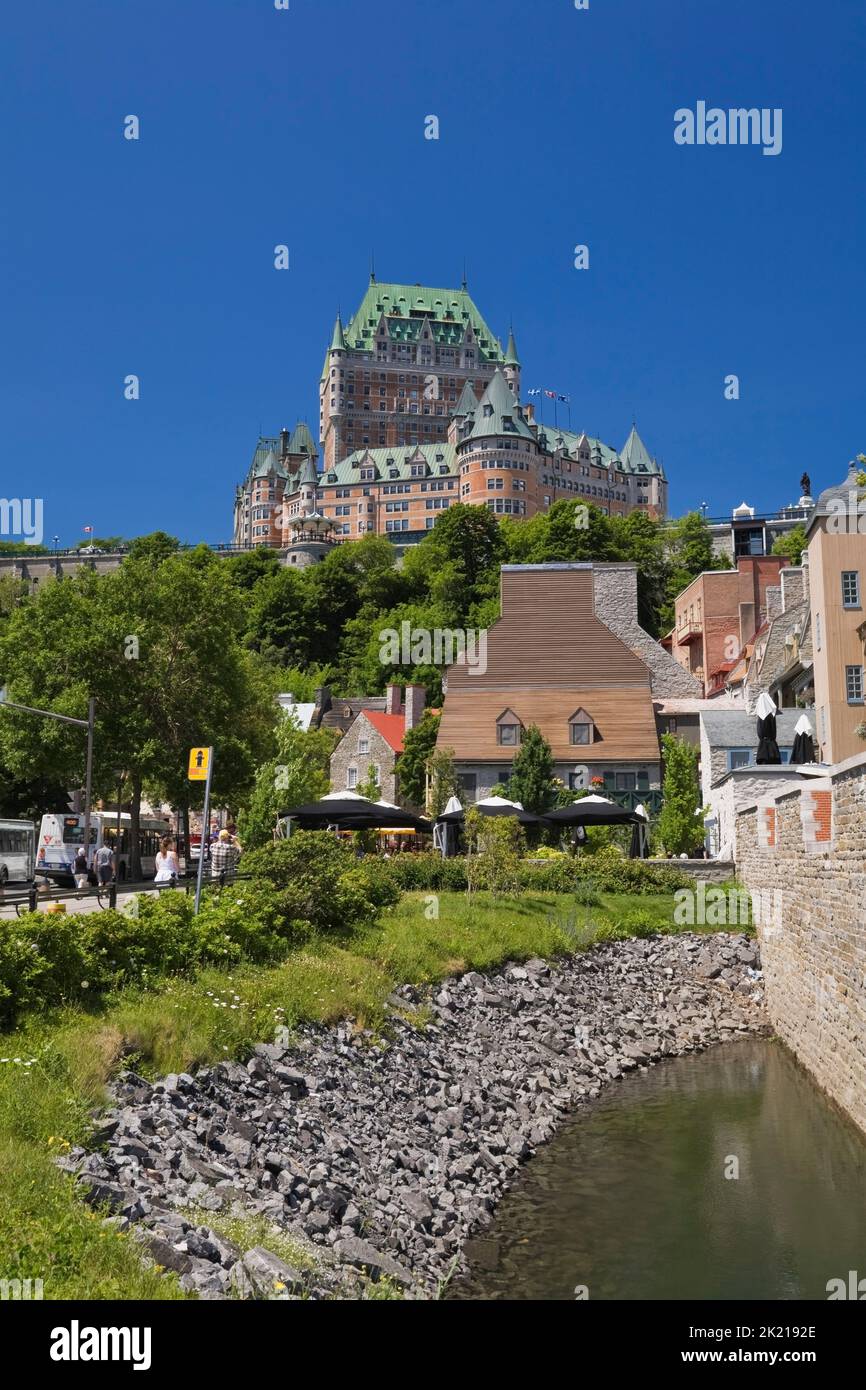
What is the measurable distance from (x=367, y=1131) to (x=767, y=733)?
2548 centimetres

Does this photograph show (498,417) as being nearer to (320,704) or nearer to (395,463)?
(395,463)

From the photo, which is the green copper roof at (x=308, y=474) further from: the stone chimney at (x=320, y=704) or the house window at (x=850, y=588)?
the house window at (x=850, y=588)

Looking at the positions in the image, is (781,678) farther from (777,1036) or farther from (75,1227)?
(75,1227)

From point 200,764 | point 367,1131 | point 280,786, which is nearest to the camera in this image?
point 367,1131

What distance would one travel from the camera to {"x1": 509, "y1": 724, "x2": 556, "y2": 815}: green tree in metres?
54.5

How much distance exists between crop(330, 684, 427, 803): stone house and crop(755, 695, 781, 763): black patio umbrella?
37.1 m

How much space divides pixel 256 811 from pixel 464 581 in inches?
2627

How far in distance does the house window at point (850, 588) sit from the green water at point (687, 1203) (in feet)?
82.0

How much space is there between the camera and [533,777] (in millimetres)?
54688

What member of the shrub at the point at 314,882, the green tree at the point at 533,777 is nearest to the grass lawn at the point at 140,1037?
the shrub at the point at 314,882

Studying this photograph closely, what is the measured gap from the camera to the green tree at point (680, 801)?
4403 centimetres

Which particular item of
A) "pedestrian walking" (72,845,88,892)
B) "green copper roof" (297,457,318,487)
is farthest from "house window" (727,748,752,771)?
"green copper roof" (297,457,318,487)

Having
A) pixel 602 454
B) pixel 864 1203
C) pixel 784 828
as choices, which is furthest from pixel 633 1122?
pixel 602 454

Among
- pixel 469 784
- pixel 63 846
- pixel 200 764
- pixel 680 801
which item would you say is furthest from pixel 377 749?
pixel 200 764
